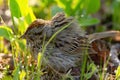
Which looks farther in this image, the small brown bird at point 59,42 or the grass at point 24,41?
the small brown bird at point 59,42

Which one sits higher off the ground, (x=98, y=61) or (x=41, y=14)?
(x=41, y=14)

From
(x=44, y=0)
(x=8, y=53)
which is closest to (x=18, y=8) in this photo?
(x=8, y=53)

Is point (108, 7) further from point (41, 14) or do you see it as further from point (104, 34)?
point (104, 34)

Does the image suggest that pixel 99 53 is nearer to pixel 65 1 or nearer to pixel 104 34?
pixel 104 34

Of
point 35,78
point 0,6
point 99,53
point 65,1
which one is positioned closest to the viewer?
point 35,78

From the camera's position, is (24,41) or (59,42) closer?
(59,42)

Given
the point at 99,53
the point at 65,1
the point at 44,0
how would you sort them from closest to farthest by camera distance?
the point at 99,53 < the point at 65,1 < the point at 44,0

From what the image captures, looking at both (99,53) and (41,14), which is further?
(41,14)

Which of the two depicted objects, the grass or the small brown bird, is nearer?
the grass
